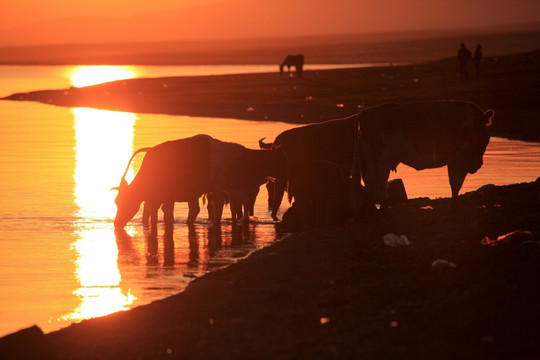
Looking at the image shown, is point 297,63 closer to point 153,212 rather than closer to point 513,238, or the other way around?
point 153,212

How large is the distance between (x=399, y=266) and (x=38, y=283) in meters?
4.45

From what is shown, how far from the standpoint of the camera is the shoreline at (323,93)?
41.7 meters

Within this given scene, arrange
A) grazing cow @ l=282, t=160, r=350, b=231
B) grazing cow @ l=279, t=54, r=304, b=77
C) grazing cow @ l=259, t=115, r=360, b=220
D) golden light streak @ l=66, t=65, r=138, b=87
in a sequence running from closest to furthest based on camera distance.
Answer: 1. grazing cow @ l=282, t=160, r=350, b=231
2. grazing cow @ l=259, t=115, r=360, b=220
3. grazing cow @ l=279, t=54, r=304, b=77
4. golden light streak @ l=66, t=65, r=138, b=87

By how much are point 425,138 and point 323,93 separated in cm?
3809

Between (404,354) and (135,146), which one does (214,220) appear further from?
(135,146)

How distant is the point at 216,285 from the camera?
12328mm

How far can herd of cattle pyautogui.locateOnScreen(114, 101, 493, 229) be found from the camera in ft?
53.2

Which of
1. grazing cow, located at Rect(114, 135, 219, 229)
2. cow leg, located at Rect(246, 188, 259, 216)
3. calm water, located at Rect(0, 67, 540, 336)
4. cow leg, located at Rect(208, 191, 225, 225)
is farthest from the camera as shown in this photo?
cow leg, located at Rect(246, 188, 259, 216)

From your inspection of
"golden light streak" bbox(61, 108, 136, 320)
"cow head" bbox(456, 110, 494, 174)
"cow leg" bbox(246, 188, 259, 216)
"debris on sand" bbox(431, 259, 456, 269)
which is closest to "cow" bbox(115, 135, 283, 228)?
"cow leg" bbox(246, 188, 259, 216)

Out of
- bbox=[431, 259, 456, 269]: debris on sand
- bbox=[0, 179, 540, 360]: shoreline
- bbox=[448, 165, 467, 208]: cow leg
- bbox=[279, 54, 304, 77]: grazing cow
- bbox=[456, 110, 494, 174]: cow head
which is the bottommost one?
bbox=[0, 179, 540, 360]: shoreline

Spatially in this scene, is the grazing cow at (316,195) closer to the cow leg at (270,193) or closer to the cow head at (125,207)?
the cow head at (125,207)

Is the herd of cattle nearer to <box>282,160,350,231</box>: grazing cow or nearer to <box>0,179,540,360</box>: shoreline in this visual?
<box>282,160,350,231</box>: grazing cow

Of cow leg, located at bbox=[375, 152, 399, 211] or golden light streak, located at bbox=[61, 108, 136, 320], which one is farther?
cow leg, located at bbox=[375, 152, 399, 211]

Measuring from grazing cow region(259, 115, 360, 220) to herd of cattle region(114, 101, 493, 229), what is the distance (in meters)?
0.02
